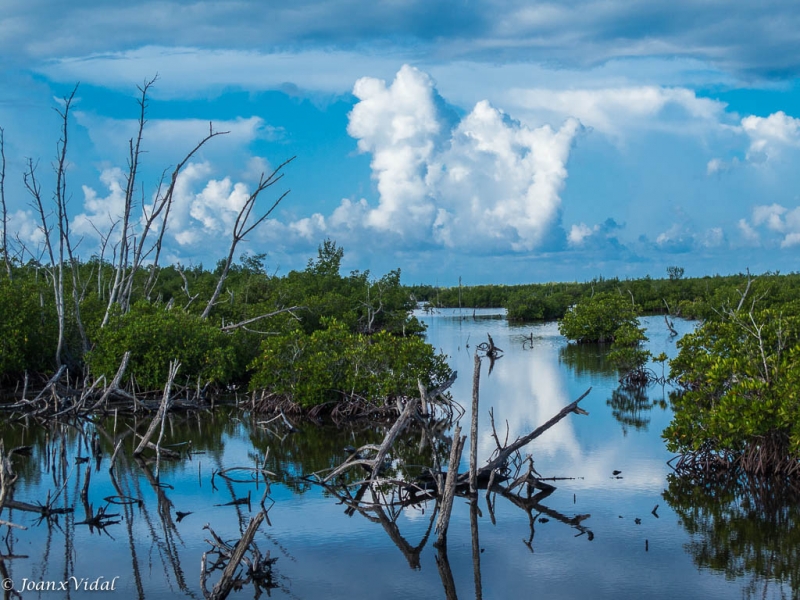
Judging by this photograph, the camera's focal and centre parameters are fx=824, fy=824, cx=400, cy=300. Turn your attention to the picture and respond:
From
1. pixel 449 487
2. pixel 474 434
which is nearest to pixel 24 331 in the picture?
pixel 474 434

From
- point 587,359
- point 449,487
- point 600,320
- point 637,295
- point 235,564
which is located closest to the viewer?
point 235,564

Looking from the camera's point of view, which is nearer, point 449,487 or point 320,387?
point 449,487

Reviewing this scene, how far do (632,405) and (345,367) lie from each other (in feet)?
22.2

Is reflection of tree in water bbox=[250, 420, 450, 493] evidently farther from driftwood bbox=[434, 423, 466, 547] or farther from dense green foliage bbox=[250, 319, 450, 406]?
driftwood bbox=[434, 423, 466, 547]

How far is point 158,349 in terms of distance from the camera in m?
18.0

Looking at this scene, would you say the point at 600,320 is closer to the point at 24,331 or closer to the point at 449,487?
the point at 24,331

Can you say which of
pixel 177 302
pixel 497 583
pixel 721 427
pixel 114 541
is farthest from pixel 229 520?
pixel 177 302

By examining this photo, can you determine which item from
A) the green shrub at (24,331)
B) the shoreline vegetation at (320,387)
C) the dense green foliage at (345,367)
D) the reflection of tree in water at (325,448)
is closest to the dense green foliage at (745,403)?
the shoreline vegetation at (320,387)

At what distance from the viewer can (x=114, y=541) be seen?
902cm

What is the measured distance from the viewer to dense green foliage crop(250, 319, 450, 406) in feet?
52.4

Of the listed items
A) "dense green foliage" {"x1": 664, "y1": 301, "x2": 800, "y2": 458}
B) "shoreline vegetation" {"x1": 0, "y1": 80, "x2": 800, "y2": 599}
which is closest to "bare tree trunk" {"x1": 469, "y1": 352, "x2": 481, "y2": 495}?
"shoreline vegetation" {"x1": 0, "y1": 80, "x2": 800, "y2": 599}

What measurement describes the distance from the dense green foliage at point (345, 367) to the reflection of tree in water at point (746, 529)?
5.92m

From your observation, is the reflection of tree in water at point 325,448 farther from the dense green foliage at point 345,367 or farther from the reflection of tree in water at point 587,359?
the reflection of tree in water at point 587,359

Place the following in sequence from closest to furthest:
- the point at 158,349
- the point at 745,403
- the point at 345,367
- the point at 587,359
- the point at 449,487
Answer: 1. the point at 449,487
2. the point at 745,403
3. the point at 345,367
4. the point at 158,349
5. the point at 587,359
